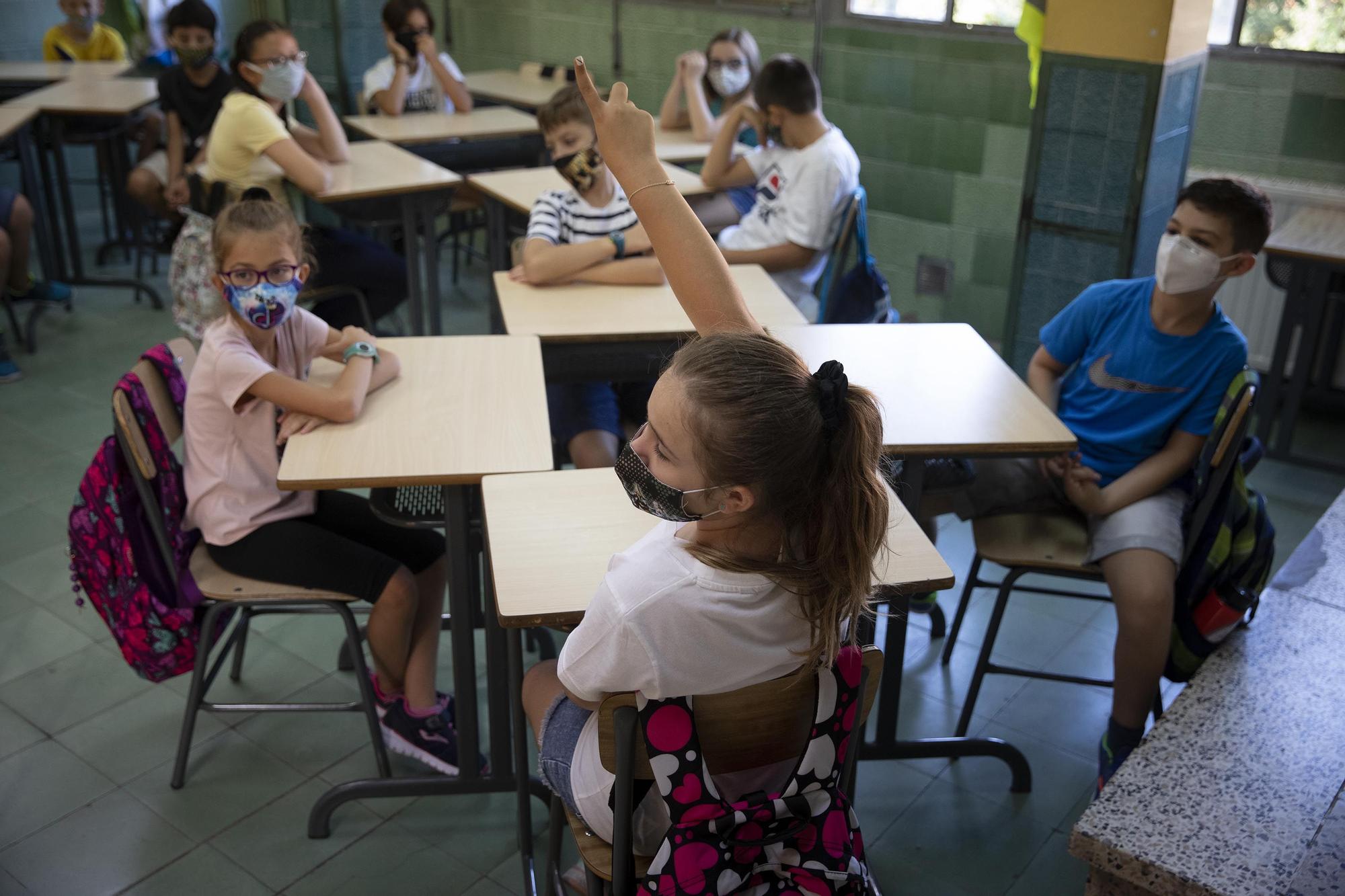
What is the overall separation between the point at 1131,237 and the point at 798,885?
100 inches

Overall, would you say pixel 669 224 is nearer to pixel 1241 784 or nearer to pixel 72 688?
pixel 1241 784

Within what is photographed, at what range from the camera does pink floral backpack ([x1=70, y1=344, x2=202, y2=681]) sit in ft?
6.62

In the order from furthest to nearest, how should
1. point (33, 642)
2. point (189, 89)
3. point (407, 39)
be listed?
1. point (407, 39)
2. point (189, 89)
3. point (33, 642)

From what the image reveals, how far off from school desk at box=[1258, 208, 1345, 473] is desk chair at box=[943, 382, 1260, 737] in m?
1.49

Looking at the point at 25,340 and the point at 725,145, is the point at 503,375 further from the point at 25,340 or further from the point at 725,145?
the point at 25,340

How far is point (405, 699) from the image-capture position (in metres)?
2.29

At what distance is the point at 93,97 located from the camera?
5062 mm

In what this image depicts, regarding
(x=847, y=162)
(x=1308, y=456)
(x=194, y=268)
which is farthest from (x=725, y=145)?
(x=1308, y=456)

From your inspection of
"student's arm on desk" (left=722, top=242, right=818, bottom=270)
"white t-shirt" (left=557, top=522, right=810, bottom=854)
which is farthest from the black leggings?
"student's arm on desk" (left=722, top=242, right=818, bottom=270)

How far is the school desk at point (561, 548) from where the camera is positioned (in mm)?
1557

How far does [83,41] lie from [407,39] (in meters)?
2.21

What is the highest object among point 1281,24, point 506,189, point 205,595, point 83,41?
point 1281,24

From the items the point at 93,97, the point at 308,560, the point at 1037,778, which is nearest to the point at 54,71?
the point at 93,97

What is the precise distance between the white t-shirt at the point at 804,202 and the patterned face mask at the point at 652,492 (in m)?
1.98
